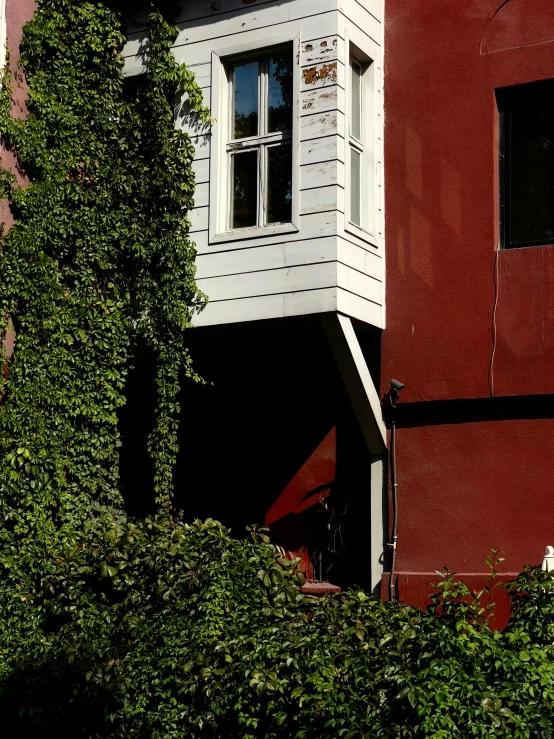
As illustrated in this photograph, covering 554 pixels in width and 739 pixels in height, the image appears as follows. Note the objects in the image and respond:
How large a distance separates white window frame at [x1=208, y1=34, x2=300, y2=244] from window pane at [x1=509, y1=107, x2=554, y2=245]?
2048mm

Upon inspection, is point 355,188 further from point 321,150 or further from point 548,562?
point 548,562

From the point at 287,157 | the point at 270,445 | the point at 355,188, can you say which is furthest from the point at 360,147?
the point at 270,445

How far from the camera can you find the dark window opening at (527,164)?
32.6 feet

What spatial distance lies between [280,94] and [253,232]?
1.46 m

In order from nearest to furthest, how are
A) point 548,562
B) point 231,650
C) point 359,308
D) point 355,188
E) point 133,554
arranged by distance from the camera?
point 231,650
point 548,562
point 133,554
point 359,308
point 355,188

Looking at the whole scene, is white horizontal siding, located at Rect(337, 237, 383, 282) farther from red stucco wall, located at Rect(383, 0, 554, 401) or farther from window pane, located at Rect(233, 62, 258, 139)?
window pane, located at Rect(233, 62, 258, 139)

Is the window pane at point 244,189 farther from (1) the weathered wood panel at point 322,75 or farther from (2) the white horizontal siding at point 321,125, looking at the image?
(1) the weathered wood panel at point 322,75

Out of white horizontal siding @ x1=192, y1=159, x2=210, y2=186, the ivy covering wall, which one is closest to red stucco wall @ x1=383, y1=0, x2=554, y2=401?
white horizontal siding @ x1=192, y1=159, x2=210, y2=186

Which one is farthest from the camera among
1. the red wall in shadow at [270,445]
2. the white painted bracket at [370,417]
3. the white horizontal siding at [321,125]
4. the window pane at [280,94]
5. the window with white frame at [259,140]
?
the red wall in shadow at [270,445]

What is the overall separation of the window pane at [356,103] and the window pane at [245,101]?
96cm

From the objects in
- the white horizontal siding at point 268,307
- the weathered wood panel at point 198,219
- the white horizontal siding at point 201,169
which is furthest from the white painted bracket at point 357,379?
the white horizontal siding at point 201,169

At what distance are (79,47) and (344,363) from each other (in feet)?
14.0

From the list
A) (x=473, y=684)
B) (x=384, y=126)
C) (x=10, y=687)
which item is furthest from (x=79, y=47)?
(x=473, y=684)

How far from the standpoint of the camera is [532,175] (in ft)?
32.8
